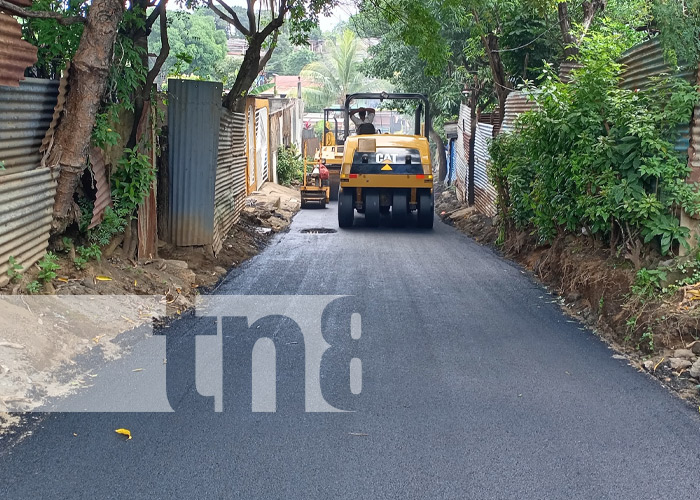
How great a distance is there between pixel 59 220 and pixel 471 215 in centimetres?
1269

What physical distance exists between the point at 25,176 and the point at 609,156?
20.2ft

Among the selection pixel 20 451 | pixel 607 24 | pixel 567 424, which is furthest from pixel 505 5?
pixel 20 451

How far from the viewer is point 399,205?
18406 millimetres

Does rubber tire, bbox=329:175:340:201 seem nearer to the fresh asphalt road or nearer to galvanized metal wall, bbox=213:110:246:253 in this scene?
galvanized metal wall, bbox=213:110:246:253

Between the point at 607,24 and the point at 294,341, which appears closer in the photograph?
the point at 294,341

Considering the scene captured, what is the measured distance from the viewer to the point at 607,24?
13.6 metres

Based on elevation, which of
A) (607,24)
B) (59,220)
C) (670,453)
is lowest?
(670,453)

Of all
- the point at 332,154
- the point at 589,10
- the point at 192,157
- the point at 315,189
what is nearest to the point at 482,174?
the point at 315,189

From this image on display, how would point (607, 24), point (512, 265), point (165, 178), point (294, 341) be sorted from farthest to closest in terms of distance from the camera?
point (607, 24) < point (512, 265) < point (165, 178) < point (294, 341)

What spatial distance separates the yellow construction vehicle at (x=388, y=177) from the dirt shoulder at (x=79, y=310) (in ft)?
22.0

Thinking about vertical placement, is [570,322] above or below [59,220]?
below

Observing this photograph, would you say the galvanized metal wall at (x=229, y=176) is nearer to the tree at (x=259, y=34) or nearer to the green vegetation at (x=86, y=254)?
the tree at (x=259, y=34)

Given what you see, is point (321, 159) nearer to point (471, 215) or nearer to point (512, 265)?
point (471, 215)

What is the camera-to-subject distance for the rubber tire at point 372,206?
730 inches
